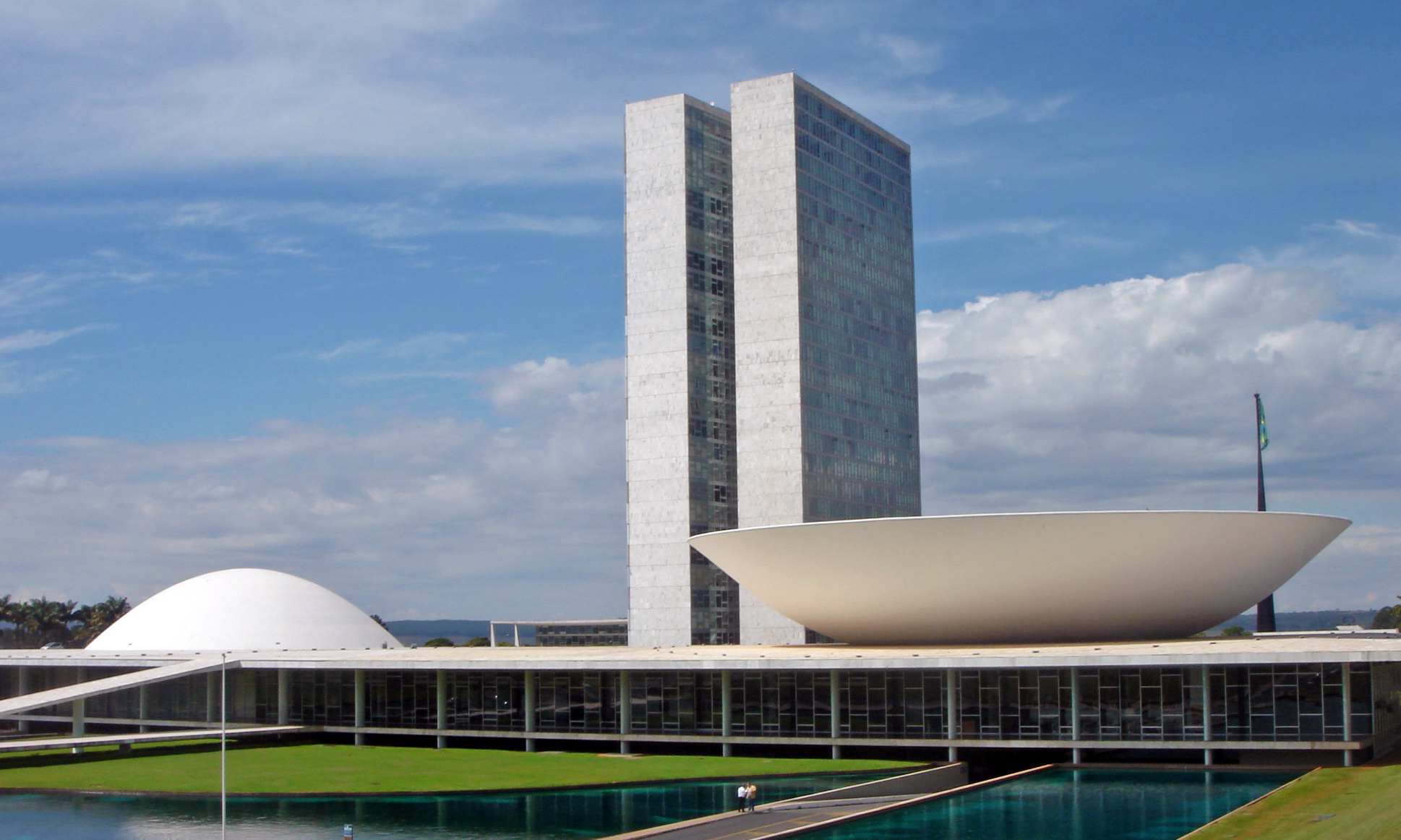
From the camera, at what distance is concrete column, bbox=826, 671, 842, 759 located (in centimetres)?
5334

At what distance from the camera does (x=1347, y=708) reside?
4656 cm

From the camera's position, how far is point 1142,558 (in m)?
53.3

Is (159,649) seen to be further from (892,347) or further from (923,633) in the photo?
(892,347)

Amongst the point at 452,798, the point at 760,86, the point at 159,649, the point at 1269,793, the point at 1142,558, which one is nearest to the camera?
the point at 1269,793

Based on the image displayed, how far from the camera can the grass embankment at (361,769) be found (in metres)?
48.2

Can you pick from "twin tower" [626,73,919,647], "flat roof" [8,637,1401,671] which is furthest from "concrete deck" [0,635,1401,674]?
"twin tower" [626,73,919,647]

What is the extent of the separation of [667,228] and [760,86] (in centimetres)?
1188

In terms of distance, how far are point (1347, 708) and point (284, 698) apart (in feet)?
149

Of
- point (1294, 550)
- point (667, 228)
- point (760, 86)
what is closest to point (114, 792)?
point (1294, 550)

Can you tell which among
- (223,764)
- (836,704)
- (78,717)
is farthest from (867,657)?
(78,717)

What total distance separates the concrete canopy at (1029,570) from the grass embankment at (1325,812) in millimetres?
11146

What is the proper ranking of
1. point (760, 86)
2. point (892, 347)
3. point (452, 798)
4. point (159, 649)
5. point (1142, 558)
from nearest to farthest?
point (452, 798)
point (1142, 558)
point (159, 649)
point (760, 86)
point (892, 347)

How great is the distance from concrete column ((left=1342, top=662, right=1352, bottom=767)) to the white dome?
5889 cm

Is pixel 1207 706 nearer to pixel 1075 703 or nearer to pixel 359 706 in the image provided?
pixel 1075 703
